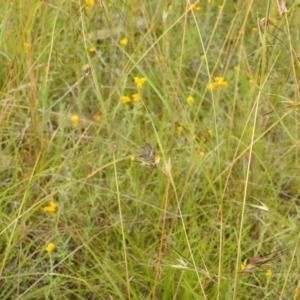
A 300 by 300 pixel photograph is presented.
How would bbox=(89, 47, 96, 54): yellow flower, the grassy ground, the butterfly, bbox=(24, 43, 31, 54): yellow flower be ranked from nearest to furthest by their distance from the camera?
the butterfly → the grassy ground → bbox=(24, 43, 31, 54): yellow flower → bbox=(89, 47, 96, 54): yellow flower

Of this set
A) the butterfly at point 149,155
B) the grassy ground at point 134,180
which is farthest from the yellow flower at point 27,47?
the butterfly at point 149,155

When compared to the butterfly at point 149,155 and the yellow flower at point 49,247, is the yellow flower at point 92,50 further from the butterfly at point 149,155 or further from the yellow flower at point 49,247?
the butterfly at point 149,155

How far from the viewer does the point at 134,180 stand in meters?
1.67

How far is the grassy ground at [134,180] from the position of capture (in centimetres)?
142

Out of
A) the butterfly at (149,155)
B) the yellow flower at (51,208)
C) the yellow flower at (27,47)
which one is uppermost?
the butterfly at (149,155)

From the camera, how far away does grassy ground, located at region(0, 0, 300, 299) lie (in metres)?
1.42

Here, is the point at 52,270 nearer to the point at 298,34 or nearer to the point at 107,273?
the point at 107,273

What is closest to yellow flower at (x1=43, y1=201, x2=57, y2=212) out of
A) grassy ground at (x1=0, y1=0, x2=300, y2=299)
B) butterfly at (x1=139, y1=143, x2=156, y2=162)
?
grassy ground at (x1=0, y1=0, x2=300, y2=299)

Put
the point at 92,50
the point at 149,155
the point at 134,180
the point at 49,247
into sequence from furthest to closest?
the point at 92,50 < the point at 134,180 < the point at 49,247 < the point at 149,155

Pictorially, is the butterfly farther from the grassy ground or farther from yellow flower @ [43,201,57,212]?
yellow flower @ [43,201,57,212]

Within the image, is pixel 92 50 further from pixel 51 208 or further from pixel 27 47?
pixel 51 208

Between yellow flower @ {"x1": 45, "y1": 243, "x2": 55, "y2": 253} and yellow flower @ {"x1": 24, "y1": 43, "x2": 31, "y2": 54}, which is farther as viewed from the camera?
yellow flower @ {"x1": 24, "y1": 43, "x2": 31, "y2": 54}

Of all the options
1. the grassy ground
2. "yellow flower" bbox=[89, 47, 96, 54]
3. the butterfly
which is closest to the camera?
the butterfly

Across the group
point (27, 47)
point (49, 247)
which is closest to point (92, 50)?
point (27, 47)
